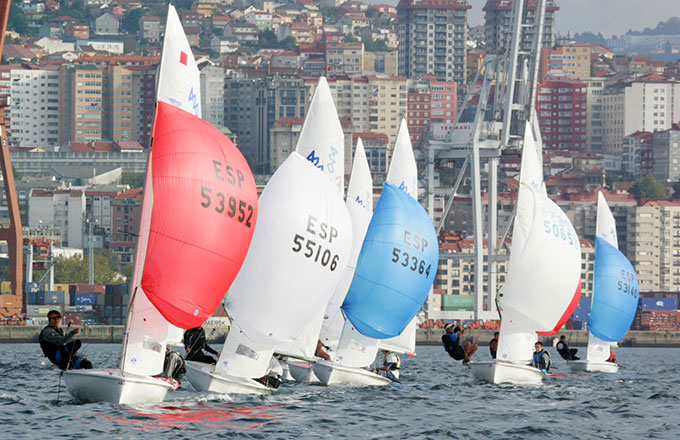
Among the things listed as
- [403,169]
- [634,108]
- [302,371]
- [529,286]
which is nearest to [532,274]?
[529,286]

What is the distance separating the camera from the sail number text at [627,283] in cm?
3055

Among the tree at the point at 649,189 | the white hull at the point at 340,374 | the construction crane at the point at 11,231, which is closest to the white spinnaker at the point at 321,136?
the white hull at the point at 340,374

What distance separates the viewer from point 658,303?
85875 millimetres

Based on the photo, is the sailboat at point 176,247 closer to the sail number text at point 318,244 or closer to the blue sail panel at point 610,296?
the sail number text at point 318,244

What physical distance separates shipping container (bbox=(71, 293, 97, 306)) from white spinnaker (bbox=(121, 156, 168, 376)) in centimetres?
5328

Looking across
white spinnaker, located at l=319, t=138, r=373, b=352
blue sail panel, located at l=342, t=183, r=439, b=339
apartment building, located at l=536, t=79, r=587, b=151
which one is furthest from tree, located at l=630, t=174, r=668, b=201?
blue sail panel, located at l=342, t=183, r=439, b=339

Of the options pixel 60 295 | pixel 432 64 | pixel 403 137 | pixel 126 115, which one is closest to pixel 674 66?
pixel 432 64

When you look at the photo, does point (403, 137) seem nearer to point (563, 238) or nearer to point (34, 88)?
point (563, 238)

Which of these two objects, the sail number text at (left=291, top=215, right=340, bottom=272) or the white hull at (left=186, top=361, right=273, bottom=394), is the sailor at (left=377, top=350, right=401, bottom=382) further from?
the white hull at (left=186, top=361, right=273, bottom=394)

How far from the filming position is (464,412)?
19.8 metres

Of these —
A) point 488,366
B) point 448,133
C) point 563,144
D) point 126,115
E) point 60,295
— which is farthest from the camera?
point 563,144

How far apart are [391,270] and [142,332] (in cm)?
605

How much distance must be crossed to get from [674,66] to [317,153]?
15834 cm

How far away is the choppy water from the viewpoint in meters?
16.5
